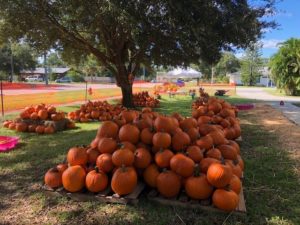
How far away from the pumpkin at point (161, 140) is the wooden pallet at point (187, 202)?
63 centimetres

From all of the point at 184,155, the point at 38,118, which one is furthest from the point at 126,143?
the point at 38,118

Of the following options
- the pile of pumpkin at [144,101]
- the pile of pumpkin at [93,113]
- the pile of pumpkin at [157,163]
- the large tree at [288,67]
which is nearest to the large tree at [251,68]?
the large tree at [288,67]

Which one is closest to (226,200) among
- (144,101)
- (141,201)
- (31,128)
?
(141,201)

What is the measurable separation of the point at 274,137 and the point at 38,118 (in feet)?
20.4

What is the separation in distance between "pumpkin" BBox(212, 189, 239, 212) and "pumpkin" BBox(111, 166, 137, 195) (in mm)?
1000

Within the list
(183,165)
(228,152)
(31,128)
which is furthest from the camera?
(31,128)

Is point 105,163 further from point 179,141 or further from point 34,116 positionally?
point 34,116

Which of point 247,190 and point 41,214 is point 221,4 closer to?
point 247,190

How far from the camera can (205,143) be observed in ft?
16.0

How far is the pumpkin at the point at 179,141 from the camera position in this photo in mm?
4754

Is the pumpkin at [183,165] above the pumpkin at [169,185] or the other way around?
above

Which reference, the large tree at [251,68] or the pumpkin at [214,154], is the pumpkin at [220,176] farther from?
the large tree at [251,68]

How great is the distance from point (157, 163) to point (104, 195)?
778 millimetres

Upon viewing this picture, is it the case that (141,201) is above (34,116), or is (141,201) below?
below
